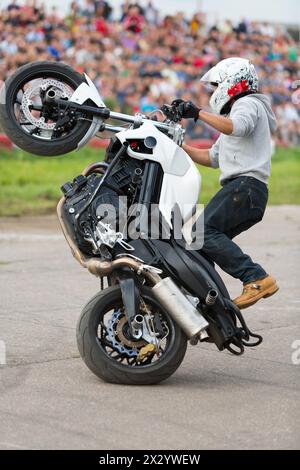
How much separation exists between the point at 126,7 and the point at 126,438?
56.6 ft

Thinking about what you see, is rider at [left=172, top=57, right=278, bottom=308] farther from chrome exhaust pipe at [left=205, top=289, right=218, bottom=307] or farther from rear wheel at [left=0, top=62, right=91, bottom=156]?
rear wheel at [left=0, top=62, right=91, bottom=156]

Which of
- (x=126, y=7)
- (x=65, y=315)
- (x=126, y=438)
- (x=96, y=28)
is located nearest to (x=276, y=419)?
(x=126, y=438)

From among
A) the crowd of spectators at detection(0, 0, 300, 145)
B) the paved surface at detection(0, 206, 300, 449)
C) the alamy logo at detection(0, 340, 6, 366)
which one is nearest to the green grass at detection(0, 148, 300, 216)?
the crowd of spectators at detection(0, 0, 300, 145)

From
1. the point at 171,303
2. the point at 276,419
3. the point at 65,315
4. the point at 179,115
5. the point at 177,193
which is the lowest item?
the point at 65,315

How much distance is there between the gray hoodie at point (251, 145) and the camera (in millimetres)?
6152

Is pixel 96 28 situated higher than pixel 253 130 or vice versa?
pixel 253 130

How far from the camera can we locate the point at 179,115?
231 inches

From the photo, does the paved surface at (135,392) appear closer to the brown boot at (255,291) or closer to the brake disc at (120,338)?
the brake disc at (120,338)

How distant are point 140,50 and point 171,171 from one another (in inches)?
586

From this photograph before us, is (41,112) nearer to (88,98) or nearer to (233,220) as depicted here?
(88,98)

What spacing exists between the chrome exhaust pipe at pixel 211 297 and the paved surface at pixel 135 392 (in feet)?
1.58

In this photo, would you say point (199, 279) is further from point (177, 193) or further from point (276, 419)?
point (276, 419)

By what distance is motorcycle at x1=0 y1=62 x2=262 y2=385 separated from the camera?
5.61 m

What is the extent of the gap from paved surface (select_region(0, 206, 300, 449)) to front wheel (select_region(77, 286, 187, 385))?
9 centimetres
